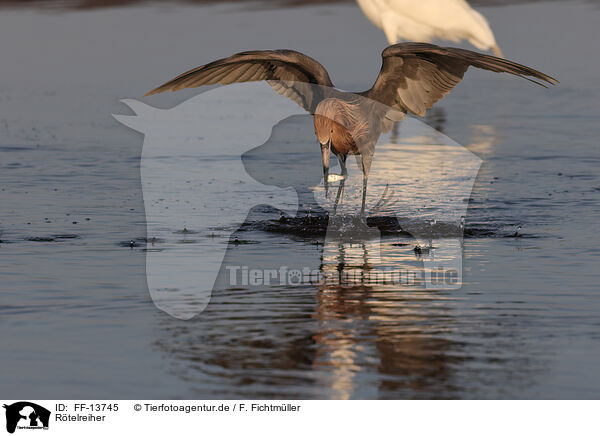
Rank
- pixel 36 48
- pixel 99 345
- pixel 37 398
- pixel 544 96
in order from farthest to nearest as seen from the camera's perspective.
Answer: pixel 36 48, pixel 544 96, pixel 99 345, pixel 37 398

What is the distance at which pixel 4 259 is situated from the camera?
970 cm

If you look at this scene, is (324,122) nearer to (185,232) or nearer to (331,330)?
(185,232)

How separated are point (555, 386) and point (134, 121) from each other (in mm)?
9470

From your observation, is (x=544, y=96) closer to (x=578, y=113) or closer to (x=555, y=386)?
(x=578, y=113)

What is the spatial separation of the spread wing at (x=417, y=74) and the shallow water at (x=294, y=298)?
4.35 feet

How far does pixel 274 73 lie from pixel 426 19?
43.4 feet

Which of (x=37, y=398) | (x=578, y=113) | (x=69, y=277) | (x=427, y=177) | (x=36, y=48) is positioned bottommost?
(x=37, y=398)

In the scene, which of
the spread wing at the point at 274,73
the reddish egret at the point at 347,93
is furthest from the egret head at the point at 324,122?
the spread wing at the point at 274,73

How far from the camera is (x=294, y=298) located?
8438 millimetres

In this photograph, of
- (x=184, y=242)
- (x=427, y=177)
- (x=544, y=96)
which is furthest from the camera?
(x=544, y=96)

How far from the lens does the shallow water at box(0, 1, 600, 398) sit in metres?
6.57

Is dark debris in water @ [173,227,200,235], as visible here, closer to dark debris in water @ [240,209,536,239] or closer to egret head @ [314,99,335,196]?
dark debris in water @ [240,209,536,239]

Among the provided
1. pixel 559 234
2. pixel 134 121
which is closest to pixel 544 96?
pixel 134 121

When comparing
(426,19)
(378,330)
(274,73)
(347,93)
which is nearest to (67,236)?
(274,73)
